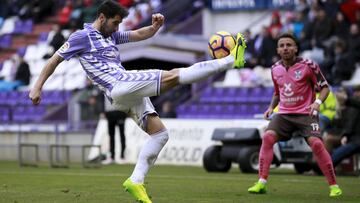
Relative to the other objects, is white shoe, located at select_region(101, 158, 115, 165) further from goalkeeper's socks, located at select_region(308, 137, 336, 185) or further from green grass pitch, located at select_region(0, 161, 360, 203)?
goalkeeper's socks, located at select_region(308, 137, 336, 185)

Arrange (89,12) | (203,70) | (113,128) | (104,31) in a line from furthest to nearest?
(89,12) → (113,128) → (104,31) → (203,70)

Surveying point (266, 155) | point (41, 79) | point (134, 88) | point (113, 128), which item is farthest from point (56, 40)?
point (134, 88)

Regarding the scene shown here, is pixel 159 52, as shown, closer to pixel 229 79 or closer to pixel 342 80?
pixel 229 79

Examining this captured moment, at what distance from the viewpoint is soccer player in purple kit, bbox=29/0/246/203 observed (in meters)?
9.88

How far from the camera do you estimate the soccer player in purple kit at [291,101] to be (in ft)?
40.2

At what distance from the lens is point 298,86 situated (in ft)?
41.0

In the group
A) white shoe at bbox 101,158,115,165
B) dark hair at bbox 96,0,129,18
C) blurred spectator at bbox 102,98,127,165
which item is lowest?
white shoe at bbox 101,158,115,165

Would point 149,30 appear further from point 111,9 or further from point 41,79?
point 41,79

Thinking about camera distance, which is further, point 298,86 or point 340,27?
point 340,27

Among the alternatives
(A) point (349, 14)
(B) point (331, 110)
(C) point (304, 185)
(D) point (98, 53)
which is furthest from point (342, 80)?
(D) point (98, 53)

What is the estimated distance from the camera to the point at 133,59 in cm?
2822

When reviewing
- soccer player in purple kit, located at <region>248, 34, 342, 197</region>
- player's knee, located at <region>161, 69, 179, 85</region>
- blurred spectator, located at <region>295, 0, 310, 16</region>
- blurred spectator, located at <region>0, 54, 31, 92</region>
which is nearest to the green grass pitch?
soccer player in purple kit, located at <region>248, 34, 342, 197</region>

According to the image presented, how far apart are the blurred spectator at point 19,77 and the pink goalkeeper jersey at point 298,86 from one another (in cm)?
1870

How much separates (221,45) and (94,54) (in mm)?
1420
